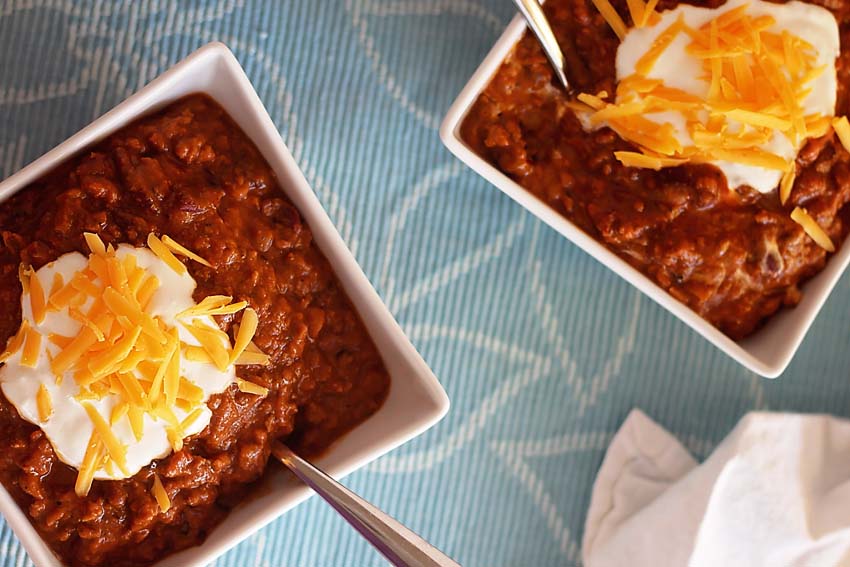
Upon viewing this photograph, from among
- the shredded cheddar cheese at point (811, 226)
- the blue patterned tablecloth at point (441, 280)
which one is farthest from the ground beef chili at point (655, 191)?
the blue patterned tablecloth at point (441, 280)

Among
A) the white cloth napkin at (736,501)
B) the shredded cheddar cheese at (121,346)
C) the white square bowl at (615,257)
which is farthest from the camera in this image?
the white cloth napkin at (736,501)

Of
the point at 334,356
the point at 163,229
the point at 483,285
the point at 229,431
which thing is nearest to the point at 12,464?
the point at 229,431

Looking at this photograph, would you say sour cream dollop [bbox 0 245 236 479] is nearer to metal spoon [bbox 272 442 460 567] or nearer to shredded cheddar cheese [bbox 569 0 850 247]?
metal spoon [bbox 272 442 460 567]

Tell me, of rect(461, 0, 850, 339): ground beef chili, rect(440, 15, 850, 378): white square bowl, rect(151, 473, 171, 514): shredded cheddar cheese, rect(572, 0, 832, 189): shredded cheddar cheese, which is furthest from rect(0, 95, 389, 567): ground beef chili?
rect(572, 0, 832, 189): shredded cheddar cheese

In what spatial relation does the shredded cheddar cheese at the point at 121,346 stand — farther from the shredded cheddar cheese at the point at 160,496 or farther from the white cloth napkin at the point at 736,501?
the white cloth napkin at the point at 736,501

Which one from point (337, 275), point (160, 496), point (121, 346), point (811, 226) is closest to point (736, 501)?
point (811, 226)
